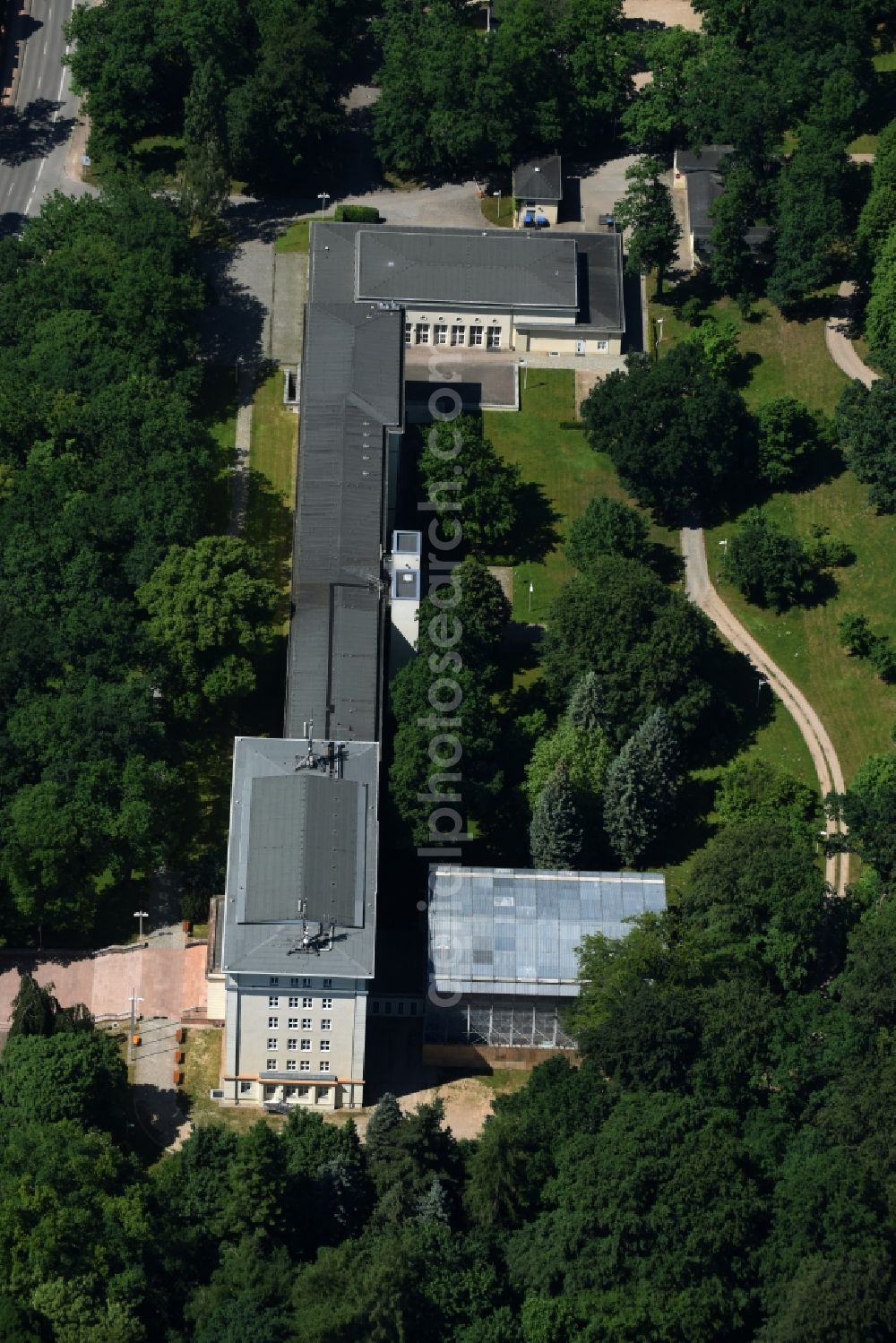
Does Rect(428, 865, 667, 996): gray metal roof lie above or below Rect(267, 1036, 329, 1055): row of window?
above

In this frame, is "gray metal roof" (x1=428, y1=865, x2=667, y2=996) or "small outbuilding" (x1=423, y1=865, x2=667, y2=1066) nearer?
"gray metal roof" (x1=428, y1=865, x2=667, y2=996)

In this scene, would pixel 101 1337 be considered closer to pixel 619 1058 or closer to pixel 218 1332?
pixel 218 1332

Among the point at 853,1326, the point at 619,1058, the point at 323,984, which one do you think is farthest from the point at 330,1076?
the point at 853,1326

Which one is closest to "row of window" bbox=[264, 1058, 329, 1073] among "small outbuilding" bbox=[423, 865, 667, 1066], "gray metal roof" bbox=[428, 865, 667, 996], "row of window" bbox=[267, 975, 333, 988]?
"row of window" bbox=[267, 975, 333, 988]

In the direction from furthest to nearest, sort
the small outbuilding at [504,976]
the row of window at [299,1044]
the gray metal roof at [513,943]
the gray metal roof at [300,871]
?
the small outbuilding at [504,976]
the gray metal roof at [513,943]
the row of window at [299,1044]
the gray metal roof at [300,871]

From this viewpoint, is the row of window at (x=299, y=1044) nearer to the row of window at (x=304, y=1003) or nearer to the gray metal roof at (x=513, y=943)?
the row of window at (x=304, y=1003)

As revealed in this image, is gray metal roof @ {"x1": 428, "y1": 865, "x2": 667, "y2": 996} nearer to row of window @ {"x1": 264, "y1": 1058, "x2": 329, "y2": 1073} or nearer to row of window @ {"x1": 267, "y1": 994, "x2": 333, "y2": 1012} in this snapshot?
row of window @ {"x1": 267, "y1": 994, "x2": 333, "y2": 1012}

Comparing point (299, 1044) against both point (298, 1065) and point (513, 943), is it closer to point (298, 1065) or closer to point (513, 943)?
point (298, 1065)

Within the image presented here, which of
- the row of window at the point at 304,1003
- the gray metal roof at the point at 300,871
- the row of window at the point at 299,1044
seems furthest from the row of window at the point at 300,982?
the row of window at the point at 299,1044
